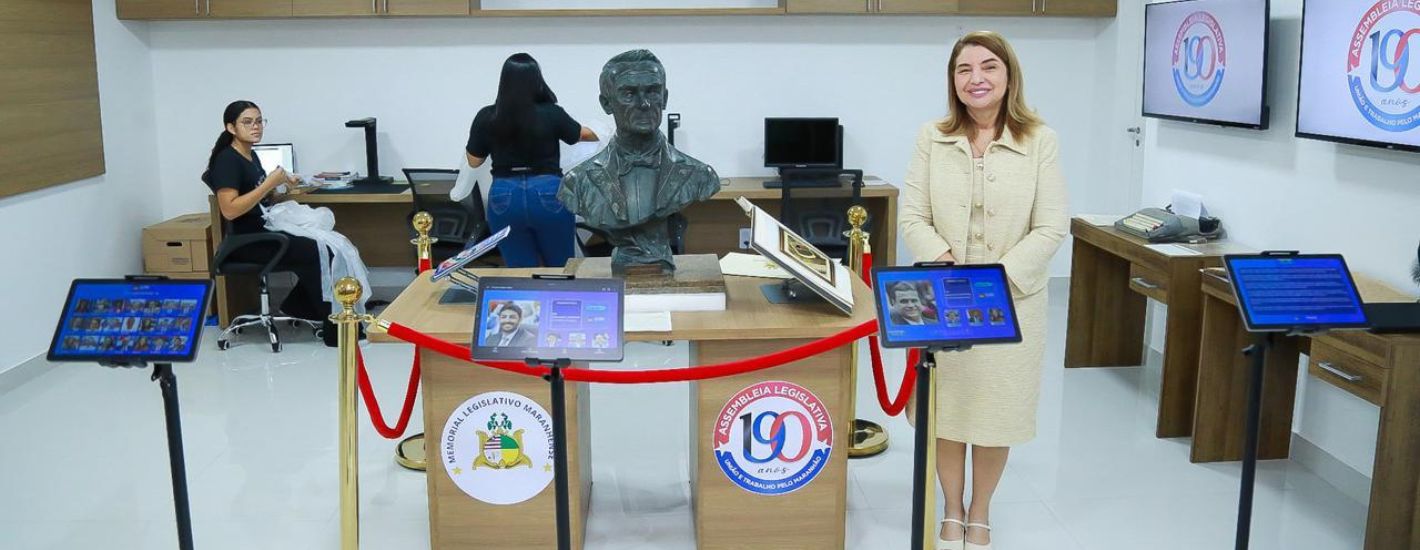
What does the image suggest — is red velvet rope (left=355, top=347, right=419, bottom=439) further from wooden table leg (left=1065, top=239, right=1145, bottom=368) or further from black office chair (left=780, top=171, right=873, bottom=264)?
wooden table leg (left=1065, top=239, right=1145, bottom=368)

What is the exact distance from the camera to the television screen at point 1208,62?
432 cm

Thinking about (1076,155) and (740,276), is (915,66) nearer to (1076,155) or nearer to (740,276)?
(1076,155)

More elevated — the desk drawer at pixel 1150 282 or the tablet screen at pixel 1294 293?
the tablet screen at pixel 1294 293

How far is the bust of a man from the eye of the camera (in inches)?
132

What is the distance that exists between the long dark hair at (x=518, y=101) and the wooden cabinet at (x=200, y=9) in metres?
2.41

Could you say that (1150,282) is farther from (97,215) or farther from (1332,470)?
(97,215)

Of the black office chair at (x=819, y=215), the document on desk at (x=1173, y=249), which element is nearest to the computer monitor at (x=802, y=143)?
the black office chair at (x=819, y=215)

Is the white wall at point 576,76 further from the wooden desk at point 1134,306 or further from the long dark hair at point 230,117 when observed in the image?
the wooden desk at point 1134,306

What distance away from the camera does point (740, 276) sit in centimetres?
358

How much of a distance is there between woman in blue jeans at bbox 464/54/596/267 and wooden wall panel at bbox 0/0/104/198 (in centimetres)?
209

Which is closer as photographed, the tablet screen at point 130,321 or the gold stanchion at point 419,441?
the tablet screen at point 130,321

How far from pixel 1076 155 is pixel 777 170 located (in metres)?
1.82

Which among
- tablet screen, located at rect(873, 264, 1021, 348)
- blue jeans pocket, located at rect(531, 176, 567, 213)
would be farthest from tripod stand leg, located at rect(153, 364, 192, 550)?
blue jeans pocket, located at rect(531, 176, 567, 213)

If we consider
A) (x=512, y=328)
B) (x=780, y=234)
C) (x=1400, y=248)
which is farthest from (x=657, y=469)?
(x=1400, y=248)
